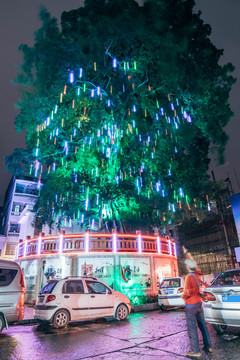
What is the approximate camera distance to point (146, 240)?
51.9ft

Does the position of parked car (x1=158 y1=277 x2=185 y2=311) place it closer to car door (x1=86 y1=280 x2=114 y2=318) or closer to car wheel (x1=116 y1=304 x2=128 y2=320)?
car wheel (x1=116 y1=304 x2=128 y2=320)

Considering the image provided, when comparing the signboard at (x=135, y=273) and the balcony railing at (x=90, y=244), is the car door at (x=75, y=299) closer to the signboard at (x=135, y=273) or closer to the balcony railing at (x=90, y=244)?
the balcony railing at (x=90, y=244)

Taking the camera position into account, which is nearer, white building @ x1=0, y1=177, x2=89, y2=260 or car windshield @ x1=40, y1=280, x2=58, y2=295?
car windshield @ x1=40, y1=280, x2=58, y2=295

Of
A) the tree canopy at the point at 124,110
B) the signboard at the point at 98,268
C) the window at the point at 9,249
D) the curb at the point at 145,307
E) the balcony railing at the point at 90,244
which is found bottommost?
the curb at the point at 145,307

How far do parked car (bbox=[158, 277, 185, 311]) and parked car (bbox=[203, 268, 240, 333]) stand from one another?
5.37 m

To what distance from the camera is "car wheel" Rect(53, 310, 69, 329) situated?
8047 millimetres

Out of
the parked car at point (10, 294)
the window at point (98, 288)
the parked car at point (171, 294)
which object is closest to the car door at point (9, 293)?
the parked car at point (10, 294)

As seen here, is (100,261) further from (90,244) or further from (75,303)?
(75,303)

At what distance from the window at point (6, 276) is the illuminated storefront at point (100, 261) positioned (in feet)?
20.7

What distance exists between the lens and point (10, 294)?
7.50 metres

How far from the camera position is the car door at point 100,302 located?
889cm

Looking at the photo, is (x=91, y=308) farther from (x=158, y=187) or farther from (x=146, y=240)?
(x=158, y=187)

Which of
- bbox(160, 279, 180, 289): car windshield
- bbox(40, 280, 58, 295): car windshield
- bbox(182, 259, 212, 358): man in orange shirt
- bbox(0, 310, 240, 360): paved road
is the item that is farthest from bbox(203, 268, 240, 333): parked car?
bbox(160, 279, 180, 289): car windshield

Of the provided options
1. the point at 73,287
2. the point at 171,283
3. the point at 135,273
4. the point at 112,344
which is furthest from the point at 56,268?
the point at 112,344
